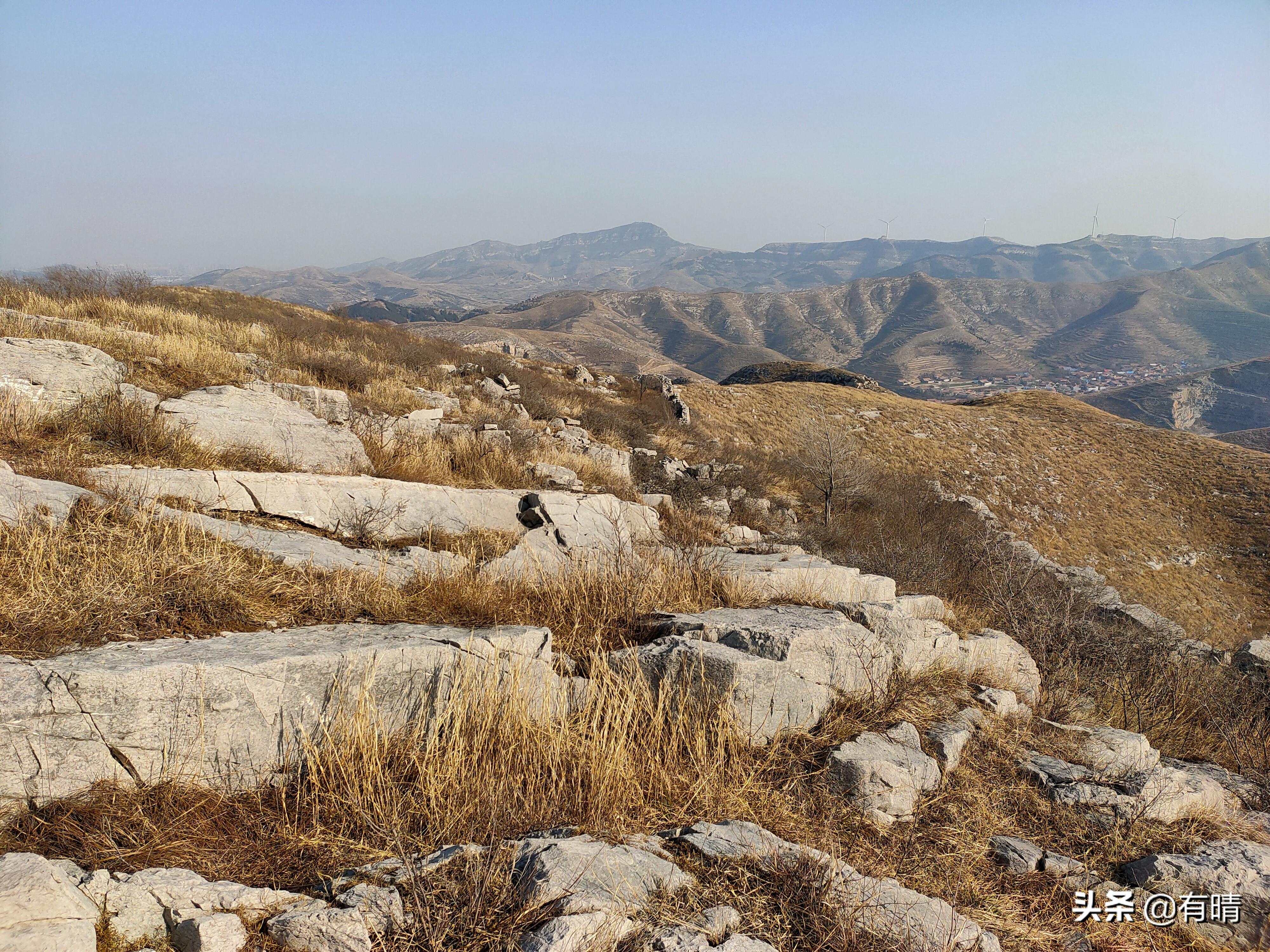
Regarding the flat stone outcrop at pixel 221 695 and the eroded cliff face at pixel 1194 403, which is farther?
the eroded cliff face at pixel 1194 403

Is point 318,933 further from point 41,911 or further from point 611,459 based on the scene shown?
point 611,459

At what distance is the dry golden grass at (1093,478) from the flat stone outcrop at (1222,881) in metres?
20.1

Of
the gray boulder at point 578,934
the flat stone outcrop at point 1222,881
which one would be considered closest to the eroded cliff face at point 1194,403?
the flat stone outcrop at point 1222,881

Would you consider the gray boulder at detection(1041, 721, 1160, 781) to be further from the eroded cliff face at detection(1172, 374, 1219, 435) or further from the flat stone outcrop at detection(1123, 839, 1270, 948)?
the eroded cliff face at detection(1172, 374, 1219, 435)

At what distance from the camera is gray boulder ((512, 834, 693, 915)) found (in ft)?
7.61

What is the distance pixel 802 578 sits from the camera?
20.0 feet

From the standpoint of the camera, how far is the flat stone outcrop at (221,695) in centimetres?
256

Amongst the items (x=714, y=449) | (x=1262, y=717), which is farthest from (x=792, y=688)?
(x=714, y=449)

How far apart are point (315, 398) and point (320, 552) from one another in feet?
18.0

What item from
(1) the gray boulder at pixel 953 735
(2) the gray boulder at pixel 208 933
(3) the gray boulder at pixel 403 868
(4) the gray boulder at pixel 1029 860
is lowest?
(4) the gray boulder at pixel 1029 860

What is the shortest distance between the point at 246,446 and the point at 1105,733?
8723 millimetres

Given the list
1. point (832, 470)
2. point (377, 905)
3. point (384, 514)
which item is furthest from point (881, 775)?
point (832, 470)

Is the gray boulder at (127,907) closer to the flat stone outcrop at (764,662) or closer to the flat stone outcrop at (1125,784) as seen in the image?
the flat stone outcrop at (764,662)

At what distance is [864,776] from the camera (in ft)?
12.1
